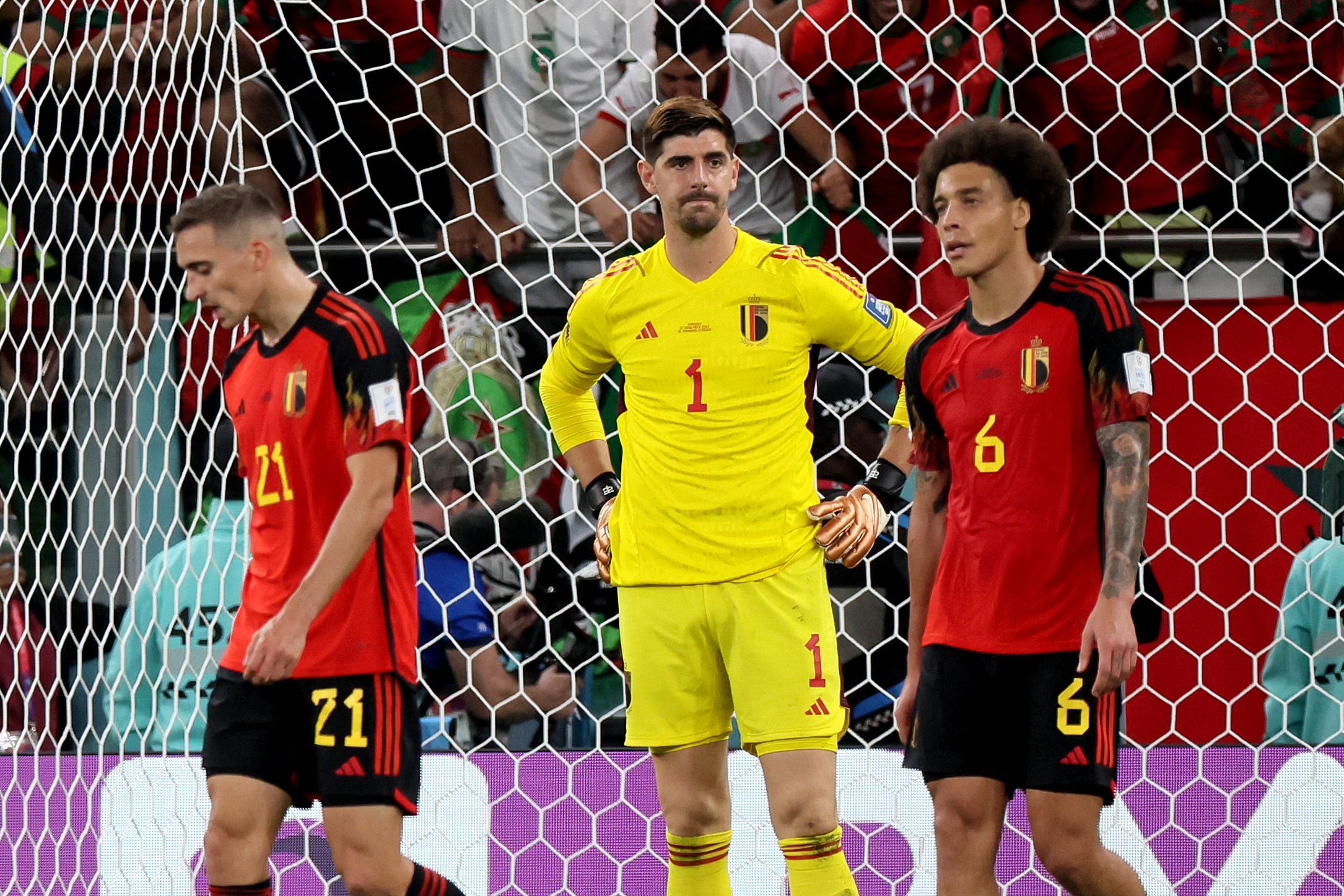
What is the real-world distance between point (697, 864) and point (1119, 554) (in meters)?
0.98

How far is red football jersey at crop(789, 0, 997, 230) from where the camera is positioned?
13.9 feet

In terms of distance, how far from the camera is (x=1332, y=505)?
3785 mm

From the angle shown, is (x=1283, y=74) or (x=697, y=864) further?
(x=1283, y=74)

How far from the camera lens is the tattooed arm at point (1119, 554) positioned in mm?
2383

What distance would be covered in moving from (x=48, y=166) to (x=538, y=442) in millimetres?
1572

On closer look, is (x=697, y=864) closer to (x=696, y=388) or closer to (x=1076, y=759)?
(x=1076, y=759)

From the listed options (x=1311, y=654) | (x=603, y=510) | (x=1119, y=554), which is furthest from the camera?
(x=1311, y=654)

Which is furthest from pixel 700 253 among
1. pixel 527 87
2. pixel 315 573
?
pixel 527 87

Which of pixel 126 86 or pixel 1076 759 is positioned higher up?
pixel 126 86

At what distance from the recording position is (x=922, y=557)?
2781 millimetres

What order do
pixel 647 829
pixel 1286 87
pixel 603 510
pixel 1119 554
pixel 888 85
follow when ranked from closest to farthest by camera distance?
1. pixel 1119 554
2. pixel 603 510
3. pixel 647 829
4. pixel 1286 87
5. pixel 888 85

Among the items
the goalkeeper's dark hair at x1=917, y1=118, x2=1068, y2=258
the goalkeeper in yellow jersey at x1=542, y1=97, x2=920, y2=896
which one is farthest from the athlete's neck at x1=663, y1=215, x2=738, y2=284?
the goalkeeper's dark hair at x1=917, y1=118, x2=1068, y2=258

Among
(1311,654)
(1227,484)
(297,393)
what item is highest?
(297,393)

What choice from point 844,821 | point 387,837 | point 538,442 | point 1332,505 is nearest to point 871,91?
point 538,442
